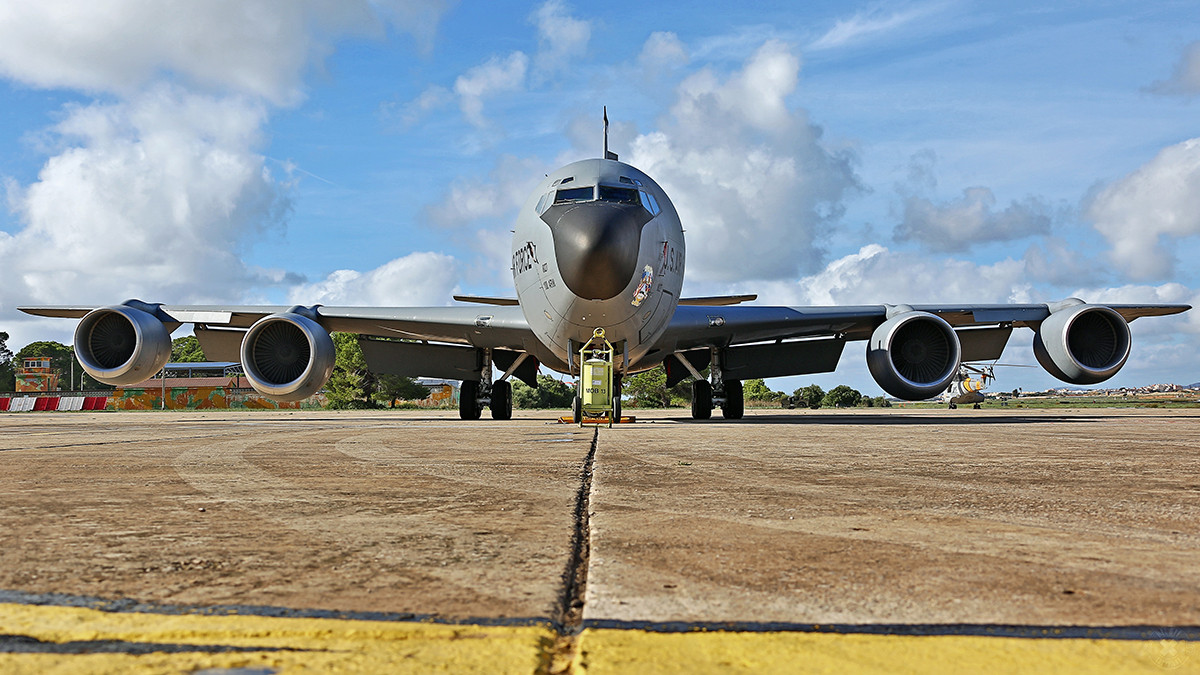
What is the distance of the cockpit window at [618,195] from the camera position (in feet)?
37.3

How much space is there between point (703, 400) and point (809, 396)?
143 ft

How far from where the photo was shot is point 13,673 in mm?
1324

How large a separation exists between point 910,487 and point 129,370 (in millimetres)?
14455

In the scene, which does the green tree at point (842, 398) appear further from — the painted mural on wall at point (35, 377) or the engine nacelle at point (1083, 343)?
the painted mural on wall at point (35, 377)

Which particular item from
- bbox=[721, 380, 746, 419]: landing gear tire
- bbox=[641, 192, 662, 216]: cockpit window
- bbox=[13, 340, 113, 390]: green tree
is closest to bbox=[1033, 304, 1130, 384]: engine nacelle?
bbox=[721, 380, 746, 419]: landing gear tire

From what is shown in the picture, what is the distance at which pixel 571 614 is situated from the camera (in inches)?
66.0

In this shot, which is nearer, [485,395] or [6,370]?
[485,395]

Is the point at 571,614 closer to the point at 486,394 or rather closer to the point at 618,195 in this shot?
the point at 618,195

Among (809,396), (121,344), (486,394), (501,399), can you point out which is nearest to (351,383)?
(809,396)

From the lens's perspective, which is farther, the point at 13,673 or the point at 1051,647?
the point at 1051,647

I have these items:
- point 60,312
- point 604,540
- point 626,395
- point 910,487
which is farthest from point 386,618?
point 626,395

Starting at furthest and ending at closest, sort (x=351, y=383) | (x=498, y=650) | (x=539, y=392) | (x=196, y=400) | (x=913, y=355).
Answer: (x=196, y=400) < (x=351, y=383) < (x=539, y=392) < (x=913, y=355) < (x=498, y=650)

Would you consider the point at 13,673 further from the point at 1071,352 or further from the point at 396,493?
the point at 1071,352

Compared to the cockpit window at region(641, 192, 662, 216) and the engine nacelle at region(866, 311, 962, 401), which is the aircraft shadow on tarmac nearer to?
the engine nacelle at region(866, 311, 962, 401)
